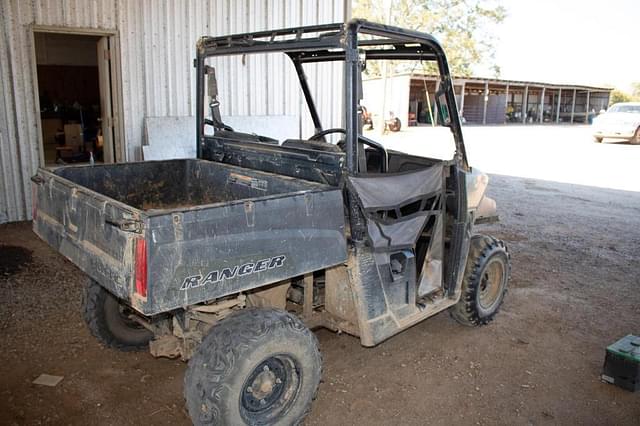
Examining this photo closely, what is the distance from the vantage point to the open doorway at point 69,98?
1144 centimetres

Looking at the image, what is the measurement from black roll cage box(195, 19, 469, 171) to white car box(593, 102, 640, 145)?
2028 centimetres

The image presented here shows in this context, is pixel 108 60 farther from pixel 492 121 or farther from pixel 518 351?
pixel 492 121

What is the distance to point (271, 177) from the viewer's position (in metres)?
3.62

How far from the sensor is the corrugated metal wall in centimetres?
744

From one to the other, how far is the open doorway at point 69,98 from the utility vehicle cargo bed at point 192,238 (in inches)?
309

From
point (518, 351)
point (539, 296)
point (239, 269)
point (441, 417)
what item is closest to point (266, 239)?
point (239, 269)

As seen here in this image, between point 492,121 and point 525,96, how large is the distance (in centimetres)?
270

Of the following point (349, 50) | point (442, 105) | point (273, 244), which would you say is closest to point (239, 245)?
point (273, 244)

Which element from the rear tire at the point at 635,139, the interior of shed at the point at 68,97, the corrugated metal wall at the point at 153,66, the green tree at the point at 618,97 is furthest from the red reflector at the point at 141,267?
the green tree at the point at 618,97

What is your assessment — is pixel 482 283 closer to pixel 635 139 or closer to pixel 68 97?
pixel 68 97

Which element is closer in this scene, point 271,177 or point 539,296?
point 271,177

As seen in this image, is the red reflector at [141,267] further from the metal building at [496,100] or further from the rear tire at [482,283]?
the metal building at [496,100]

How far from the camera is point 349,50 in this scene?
3061mm

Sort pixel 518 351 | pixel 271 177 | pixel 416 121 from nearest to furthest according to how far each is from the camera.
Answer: pixel 271 177 < pixel 518 351 < pixel 416 121
